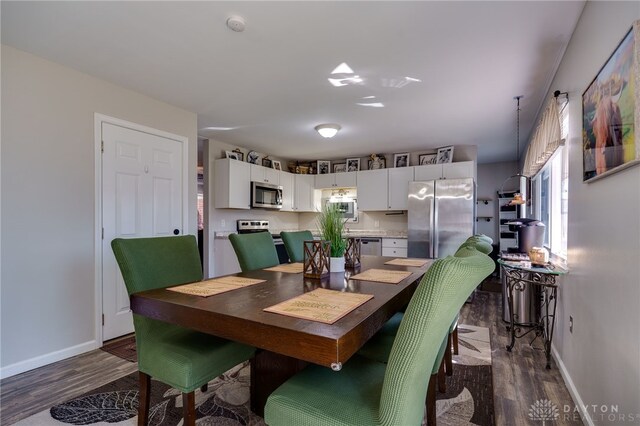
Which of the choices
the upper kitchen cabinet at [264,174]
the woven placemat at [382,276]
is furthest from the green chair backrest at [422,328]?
the upper kitchen cabinet at [264,174]

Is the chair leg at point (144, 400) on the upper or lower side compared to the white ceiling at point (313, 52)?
lower

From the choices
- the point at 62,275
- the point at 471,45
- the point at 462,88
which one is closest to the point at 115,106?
the point at 62,275

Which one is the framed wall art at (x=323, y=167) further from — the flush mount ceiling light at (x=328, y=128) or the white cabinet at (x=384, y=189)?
the flush mount ceiling light at (x=328, y=128)

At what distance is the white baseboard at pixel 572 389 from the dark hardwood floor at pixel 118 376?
0.13 feet

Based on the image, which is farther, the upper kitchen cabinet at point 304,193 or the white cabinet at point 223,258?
the upper kitchen cabinet at point 304,193

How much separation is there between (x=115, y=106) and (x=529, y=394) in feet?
13.0

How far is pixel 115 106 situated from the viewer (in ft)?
9.36

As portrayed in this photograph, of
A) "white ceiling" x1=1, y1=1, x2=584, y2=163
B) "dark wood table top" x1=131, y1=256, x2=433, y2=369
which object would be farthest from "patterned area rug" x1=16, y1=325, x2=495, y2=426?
"white ceiling" x1=1, y1=1, x2=584, y2=163

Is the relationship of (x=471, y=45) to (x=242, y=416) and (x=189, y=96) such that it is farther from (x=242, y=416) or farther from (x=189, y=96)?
(x=242, y=416)

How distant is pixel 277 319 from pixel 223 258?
386cm

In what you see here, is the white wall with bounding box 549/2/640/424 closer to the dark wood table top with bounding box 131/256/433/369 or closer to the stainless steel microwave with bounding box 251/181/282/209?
the dark wood table top with bounding box 131/256/433/369

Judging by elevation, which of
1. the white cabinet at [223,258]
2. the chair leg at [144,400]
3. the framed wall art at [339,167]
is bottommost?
the chair leg at [144,400]

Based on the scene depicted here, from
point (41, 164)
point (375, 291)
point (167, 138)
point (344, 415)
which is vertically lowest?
point (344, 415)

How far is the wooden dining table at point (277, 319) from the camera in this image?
90cm
